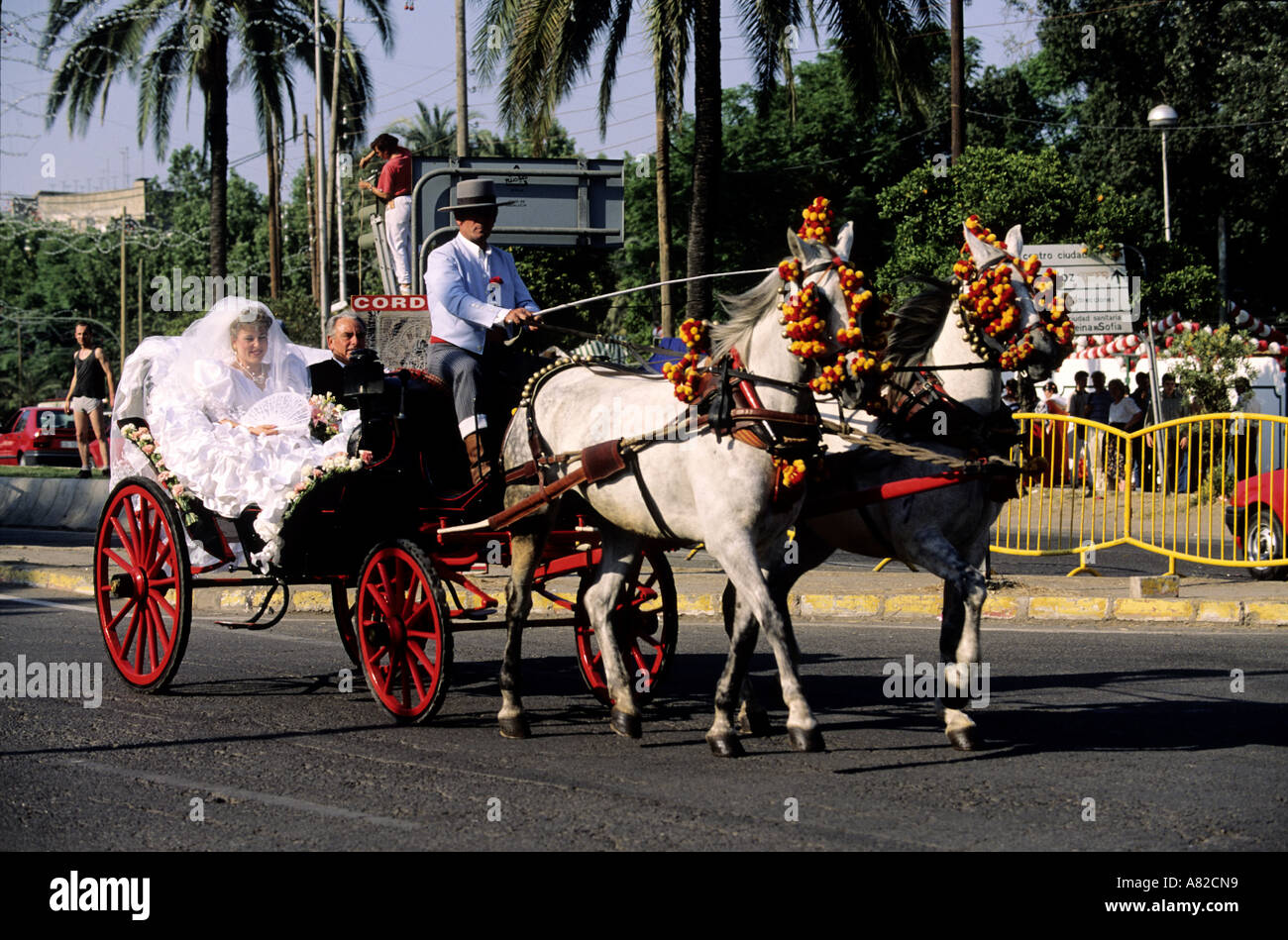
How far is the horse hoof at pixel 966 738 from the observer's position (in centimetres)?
729

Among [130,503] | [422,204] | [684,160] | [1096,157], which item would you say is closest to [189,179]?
[684,160]

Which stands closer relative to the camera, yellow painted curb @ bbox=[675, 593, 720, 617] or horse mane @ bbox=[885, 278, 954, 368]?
horse mane @ bbox=[885, 278, 954, 368]

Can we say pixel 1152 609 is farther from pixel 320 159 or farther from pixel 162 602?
pixel 320 159

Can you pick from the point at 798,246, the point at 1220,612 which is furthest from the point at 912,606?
the point at 798,246

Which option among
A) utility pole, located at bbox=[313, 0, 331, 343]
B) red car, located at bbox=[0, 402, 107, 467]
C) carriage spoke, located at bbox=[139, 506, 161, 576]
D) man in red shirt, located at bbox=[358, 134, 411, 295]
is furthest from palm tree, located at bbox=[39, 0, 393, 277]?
carriage spoke, located at bbox=[139, 506, 161, 576]

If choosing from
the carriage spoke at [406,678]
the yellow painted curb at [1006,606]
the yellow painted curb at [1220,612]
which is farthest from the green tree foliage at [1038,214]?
the carriage spoke at [406,678]

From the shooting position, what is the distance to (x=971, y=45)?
52.3 metres

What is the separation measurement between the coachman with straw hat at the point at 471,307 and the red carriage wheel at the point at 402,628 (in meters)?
0.73

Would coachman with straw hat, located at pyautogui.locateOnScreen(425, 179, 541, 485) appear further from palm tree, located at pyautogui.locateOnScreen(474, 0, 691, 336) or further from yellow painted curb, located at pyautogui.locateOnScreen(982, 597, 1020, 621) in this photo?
palm tree, located at pyautogui.locateOnScreen(474, 0, 691, 336)

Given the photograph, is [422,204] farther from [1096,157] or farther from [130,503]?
[1096,157]

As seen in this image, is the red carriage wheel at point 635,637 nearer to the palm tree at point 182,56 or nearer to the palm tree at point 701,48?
the palm tree at point 701,48

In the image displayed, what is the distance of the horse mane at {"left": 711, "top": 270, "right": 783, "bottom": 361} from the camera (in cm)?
720

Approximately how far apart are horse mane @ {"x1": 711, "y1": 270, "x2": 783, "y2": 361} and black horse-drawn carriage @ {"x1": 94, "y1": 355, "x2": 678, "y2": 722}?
1454 mm

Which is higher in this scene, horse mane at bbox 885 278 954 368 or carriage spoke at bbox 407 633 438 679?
horse mane at bbox 885 278 954 368
